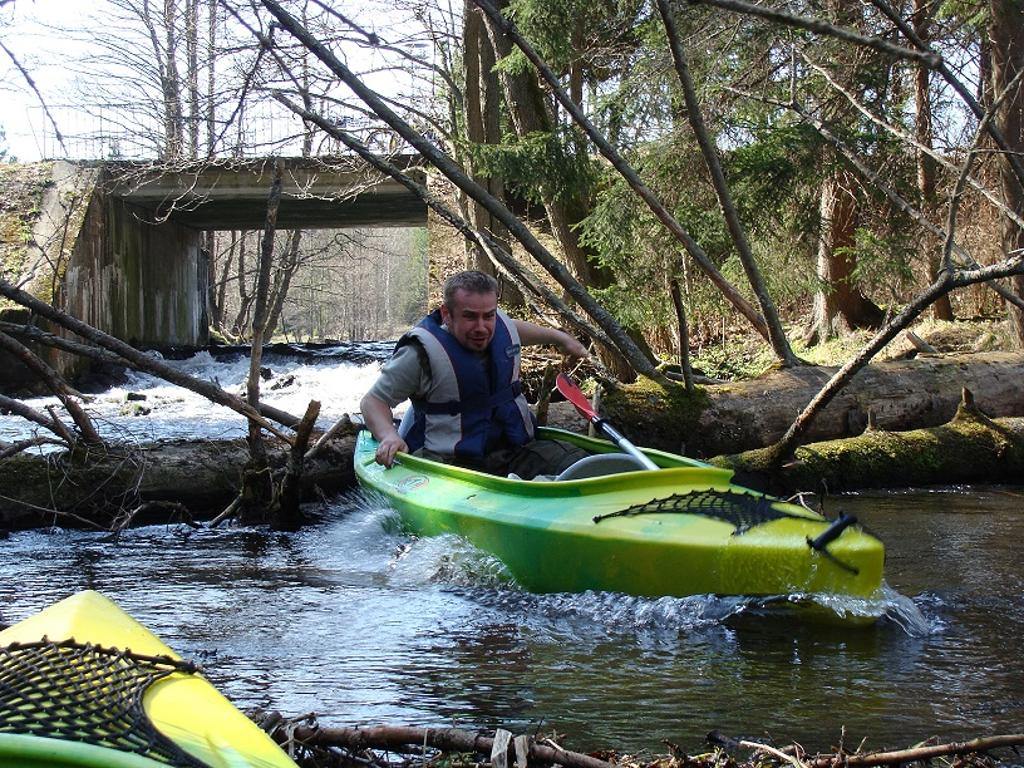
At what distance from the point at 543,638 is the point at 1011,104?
292 inches

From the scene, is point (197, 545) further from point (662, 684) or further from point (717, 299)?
point (717, 299)

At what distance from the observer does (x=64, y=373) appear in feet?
50.6

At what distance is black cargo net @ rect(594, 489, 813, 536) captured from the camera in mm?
4121

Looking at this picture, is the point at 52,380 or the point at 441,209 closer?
the point at 52,380

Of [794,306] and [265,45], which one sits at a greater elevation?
[265,45]

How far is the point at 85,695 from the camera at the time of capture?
1.89 meters

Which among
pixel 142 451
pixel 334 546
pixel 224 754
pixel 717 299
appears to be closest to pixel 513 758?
pixel 224 754

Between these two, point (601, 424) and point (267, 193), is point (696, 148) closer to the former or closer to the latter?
point (601, 424)

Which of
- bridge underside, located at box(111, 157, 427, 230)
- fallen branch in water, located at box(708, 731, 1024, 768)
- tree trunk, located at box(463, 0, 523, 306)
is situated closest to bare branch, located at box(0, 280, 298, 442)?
fallen branch in water, located at box(708, 731, 1024, 768)

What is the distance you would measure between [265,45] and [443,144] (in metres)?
8.47

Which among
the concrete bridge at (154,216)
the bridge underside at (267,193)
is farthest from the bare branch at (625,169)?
the concrete bridge at (154,216)

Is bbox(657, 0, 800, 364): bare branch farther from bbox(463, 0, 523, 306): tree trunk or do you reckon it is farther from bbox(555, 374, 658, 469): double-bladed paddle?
bbox(463, 0, 523, 306): tree trunk

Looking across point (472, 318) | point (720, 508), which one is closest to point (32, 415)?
point (472, 318)

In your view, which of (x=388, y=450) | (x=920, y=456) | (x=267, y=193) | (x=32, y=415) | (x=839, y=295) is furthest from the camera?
(x=267, y=193)
